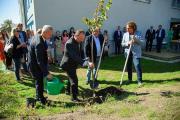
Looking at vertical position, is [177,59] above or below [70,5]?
below

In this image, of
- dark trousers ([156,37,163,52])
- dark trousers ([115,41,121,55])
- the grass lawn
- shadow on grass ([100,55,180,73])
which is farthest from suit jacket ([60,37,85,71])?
dark trousers ([156,37,163,52])

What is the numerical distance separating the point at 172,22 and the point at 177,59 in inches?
355

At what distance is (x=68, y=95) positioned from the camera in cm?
844

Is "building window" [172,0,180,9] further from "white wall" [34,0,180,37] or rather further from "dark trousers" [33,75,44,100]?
"dark trousers" [33,75,44,100]

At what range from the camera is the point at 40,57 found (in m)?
6.98

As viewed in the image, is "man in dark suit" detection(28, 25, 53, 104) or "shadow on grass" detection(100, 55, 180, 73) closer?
"man in dark suit" detection(28, 25, 53, 104)

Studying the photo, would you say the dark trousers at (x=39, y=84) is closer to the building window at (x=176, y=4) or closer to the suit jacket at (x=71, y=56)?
the suit jacket at (x=71, y=56)

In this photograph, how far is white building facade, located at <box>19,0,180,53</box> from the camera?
14367mm

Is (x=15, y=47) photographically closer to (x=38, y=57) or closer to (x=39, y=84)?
(x=39, y=84)

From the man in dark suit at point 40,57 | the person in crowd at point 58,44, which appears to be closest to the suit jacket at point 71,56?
the man in dark suit at point 40,57

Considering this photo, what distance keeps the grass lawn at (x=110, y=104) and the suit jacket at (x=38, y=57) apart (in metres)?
0.92

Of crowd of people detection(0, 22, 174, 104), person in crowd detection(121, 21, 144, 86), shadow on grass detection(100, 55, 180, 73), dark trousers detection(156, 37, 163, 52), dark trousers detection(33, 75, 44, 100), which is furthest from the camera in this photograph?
dark trousers detection(156, 37, 163, 52)

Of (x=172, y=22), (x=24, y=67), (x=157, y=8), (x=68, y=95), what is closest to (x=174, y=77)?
(x=68, y=95)

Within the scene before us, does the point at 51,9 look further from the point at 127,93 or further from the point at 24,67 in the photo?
the point at 127,93
